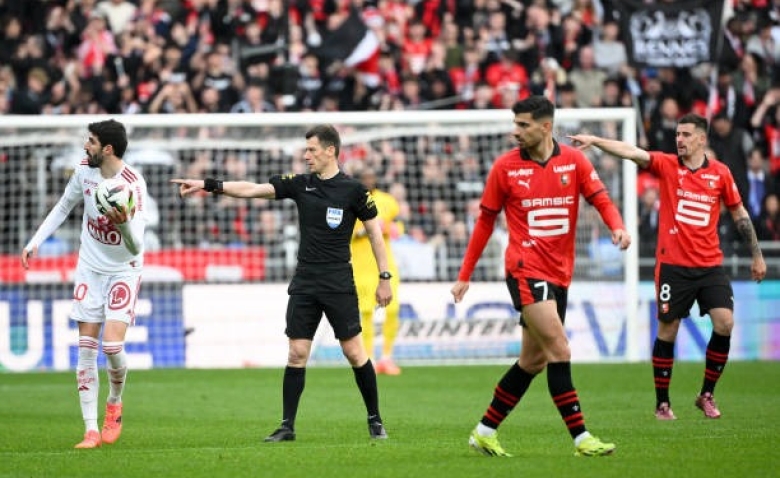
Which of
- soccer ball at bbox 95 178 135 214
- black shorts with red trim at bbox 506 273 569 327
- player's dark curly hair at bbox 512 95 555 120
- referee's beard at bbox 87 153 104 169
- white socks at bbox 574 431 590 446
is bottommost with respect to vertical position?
white socks at bbox 574 431 590 446

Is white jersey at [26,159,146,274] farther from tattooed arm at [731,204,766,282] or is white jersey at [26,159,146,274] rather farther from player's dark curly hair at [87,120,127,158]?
tattooed arm at [731,204,766,282]

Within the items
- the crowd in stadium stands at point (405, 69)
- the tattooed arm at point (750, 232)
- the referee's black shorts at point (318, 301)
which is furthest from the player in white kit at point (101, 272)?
the crowd in stadium stands at point (405, 69)

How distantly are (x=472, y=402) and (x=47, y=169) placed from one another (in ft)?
28.9

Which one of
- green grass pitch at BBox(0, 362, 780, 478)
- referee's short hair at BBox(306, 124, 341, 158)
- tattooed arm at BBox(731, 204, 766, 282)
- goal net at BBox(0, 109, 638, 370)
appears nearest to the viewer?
green grass pitch at BBox(0, 362, 780, 478)

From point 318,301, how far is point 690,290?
12.3ft

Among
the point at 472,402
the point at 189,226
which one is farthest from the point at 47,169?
the point at 472,402

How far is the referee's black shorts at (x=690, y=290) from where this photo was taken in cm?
1287

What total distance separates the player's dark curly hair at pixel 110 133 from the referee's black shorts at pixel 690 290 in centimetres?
512

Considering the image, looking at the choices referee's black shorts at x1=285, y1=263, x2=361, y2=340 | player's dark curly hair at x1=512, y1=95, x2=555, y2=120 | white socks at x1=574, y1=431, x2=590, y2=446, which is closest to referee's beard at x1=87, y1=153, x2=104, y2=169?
referee's black shorts at x1=285, y1=263, x2=361, y2=340

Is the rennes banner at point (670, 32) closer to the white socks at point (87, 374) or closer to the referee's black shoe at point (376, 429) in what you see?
the referee's black shoe at point (376, 429)

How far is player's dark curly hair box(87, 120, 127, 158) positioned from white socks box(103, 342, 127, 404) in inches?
58.9

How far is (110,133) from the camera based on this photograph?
10.9 meters

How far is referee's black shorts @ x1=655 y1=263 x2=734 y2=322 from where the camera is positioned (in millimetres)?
12867

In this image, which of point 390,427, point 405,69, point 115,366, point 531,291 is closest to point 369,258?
point 390,427
